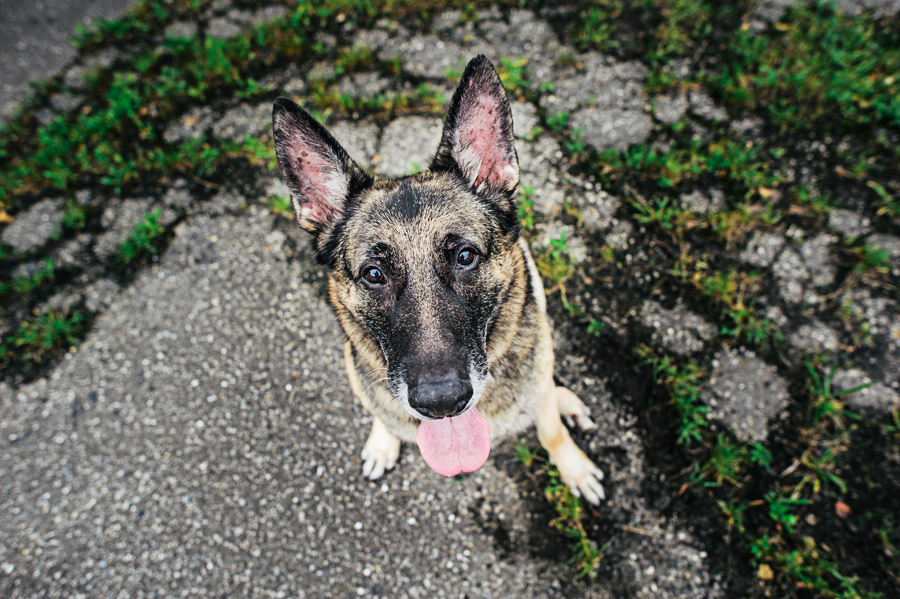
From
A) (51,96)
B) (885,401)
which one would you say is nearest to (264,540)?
(885,401)

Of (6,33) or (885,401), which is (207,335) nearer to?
(6,33)

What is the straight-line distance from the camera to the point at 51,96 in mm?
4691

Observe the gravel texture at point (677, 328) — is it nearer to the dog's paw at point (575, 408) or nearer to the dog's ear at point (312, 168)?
the dog's paw at point (575, 408)

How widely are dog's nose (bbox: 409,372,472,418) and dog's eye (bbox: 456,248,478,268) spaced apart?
0.66 metres

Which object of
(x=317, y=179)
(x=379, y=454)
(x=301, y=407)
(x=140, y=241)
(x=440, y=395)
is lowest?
(x=379, y=454)

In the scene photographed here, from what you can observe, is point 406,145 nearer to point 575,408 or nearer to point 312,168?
point 312,168

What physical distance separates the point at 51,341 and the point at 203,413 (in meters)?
1.62

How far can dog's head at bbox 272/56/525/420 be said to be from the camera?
2.02 m

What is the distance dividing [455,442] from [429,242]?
1.15 meters

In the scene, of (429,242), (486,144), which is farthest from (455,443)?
(486,144)

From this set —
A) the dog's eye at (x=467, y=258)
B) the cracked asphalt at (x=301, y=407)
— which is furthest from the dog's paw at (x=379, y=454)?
the dog's eye at (x=467, y=258)

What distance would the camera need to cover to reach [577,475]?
10.0ft

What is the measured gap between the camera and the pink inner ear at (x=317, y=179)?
2.26 metres

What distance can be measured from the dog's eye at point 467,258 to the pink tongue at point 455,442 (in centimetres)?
85
